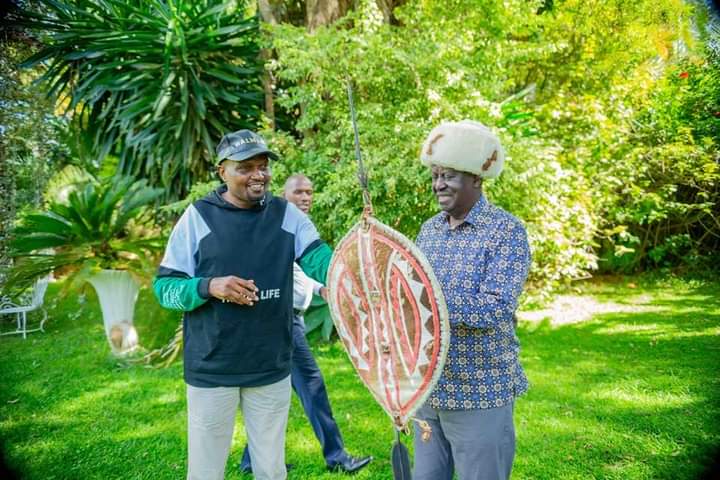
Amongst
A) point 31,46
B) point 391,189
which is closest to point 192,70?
point 31,46

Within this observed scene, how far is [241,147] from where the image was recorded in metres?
2.21

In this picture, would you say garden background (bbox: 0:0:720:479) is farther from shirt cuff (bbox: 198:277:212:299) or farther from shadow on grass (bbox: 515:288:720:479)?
shirt cuff (bbox: 198:277:212:299)

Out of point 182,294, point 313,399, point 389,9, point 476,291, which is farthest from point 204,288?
point 389,9

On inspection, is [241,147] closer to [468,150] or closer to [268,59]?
[468,150]

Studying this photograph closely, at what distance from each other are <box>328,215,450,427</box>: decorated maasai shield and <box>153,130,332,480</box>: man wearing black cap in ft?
1.15

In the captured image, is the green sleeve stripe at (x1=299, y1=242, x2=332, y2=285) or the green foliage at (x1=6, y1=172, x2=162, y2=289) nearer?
the green sleeve stripe at (x1=299, y1=242, x2=332, y2=285)

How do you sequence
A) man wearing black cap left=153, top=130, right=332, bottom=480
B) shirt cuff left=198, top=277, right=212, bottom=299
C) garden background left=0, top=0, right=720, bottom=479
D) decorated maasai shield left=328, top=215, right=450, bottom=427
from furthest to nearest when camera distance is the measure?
garden background left=0, top=0, right=720, bottom=479 → man wearing black cap left=153, top=130, right=332, bottom=480 → shirt cuff left=198, top=277, right=212, bottom=299 → decorated maasai shield left=328, top=215, right=450, bottom=427

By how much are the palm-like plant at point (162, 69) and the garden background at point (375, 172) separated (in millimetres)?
38

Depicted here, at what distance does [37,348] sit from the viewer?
696 centimetres

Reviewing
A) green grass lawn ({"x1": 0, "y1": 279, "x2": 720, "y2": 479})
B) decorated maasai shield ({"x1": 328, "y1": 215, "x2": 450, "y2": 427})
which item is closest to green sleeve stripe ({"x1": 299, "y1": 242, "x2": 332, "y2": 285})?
decorated maasai shield ({"x1": 328, "y1": 215, "x2": 450, "y2": 427})

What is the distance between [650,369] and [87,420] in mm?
5252

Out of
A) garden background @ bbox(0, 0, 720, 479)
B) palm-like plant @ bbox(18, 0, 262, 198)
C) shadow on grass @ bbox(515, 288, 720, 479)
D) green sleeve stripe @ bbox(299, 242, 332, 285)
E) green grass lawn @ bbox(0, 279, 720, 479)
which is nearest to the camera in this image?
green sleeve stripe @ bbox(299, 242, 332, 285)

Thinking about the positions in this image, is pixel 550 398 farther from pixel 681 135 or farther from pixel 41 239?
pixel 41 239

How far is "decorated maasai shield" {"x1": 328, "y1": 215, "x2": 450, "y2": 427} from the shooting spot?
171cm
